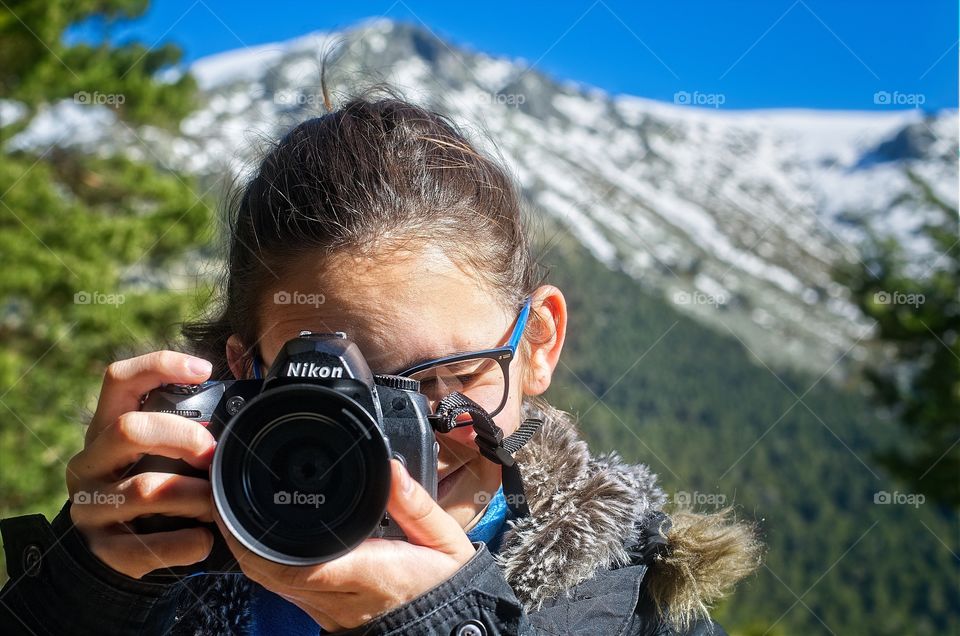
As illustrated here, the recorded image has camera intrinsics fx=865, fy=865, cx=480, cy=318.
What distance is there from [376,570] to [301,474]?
→ 0.17m

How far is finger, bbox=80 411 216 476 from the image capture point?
133cm

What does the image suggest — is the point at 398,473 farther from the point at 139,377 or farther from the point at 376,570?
the point at 139,377

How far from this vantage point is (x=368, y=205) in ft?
5.44

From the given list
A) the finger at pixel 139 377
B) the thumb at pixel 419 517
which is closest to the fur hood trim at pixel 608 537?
the thumb at pixel 419 517

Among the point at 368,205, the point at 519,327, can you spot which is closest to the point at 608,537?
the point at 519,327

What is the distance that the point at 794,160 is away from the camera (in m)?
168

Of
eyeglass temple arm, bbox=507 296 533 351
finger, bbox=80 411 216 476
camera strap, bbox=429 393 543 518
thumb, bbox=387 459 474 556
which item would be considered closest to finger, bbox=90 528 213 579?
finger, bbox=80 411 216 476

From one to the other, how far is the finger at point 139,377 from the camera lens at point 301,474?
26 centimetres

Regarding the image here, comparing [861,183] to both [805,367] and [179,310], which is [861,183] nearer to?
[805,367]

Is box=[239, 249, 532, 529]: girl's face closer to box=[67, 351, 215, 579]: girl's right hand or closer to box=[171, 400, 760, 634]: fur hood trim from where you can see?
box=[171, 400, 760, 634]: fur hood trim

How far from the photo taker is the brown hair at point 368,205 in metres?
1.66

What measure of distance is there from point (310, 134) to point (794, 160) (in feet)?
589

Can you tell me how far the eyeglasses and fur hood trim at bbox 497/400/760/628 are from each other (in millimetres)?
155

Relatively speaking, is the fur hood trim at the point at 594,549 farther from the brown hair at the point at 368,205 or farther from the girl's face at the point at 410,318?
the brown hair at the point at 368,205
